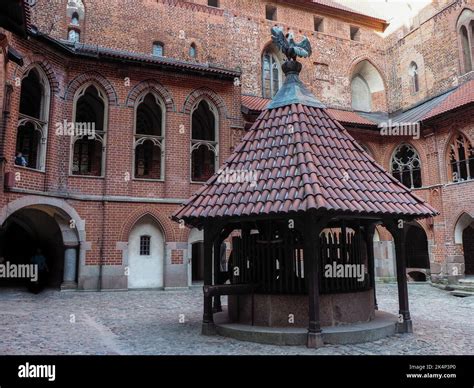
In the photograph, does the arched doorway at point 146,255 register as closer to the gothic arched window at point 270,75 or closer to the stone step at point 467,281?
the gothic arched window at point 270,75

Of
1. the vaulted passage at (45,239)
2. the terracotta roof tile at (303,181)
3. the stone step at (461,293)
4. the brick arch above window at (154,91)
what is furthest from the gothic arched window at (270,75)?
the terracotta roof tile at (303,181)

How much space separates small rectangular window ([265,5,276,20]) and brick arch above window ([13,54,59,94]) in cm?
1318

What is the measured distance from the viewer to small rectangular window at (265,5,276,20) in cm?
2318

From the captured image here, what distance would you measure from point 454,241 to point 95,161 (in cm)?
1623

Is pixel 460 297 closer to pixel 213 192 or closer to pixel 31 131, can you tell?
pixel 213 192

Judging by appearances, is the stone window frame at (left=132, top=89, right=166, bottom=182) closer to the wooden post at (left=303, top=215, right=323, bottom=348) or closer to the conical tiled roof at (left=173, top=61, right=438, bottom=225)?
the conical tiled roof at (left=173, top=61, right=438, bottom=225)

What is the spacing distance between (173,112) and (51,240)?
6.81 m

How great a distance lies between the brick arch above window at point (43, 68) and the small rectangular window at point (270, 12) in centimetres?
1318

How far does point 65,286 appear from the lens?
46.2 ft

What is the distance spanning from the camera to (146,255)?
15688mm

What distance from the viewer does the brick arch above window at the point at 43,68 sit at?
13406 mm

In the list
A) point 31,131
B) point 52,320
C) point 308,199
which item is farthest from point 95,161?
point 308,199

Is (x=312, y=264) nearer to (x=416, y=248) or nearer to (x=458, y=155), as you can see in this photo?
(x=458, y=155)

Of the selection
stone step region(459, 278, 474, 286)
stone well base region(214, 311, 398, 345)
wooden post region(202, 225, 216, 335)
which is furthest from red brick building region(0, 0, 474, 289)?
stone well base region(214, 311, 398, 345)
